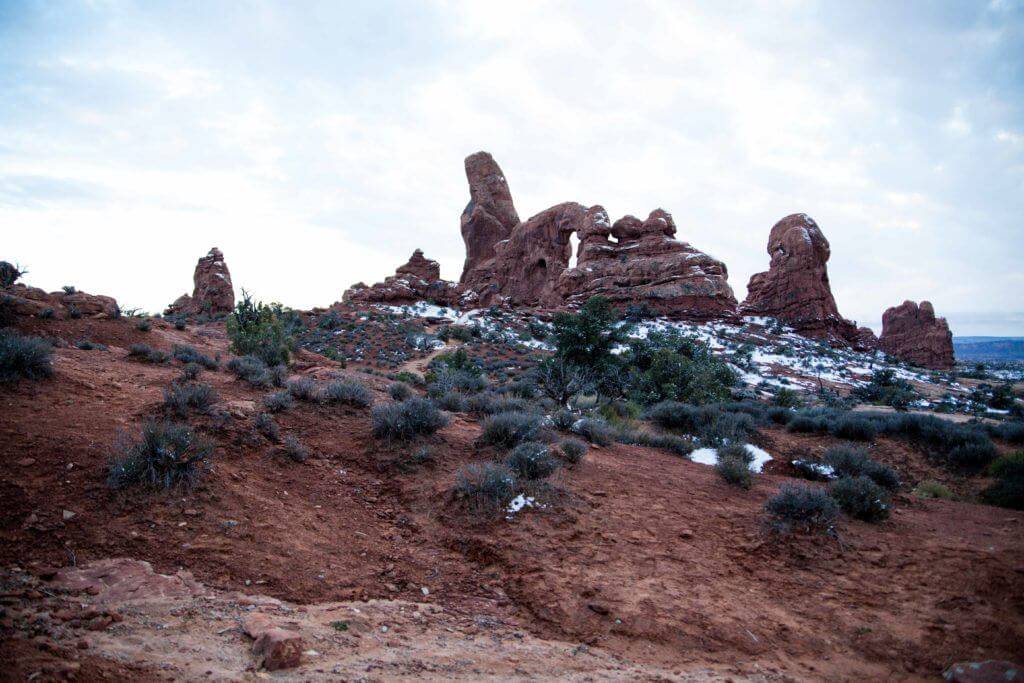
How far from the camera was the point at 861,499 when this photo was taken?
20.9 feet

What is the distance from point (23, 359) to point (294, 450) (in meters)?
4.12

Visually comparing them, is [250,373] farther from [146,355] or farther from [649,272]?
[649,272]

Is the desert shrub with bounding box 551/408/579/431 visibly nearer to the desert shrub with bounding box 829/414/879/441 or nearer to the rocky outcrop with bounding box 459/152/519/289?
the desert shrub with bounding box 829/414/879/441

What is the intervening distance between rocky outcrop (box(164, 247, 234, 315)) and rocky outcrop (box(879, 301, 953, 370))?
206ft

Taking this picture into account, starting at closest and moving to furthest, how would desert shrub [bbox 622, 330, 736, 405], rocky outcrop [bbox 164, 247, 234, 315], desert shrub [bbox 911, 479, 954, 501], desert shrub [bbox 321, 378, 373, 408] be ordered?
1. desert shrub [bbox 911, 479, 954, 501]
2. desert shrub [bbox 321, 378, 373, 408]
3. desert shrub [bbox 622, 330, 736, 405]
4. rocky outcrop [bbox 164, 247, 234, 315]

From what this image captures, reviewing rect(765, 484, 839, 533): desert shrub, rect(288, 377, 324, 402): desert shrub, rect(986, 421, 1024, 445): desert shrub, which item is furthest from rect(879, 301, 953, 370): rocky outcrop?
rect(288, 377, 324, 402): desert shrub

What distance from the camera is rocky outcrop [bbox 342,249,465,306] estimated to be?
→ 4484cm

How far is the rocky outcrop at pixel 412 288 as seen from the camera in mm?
44844

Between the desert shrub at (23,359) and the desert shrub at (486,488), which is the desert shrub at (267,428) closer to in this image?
the desert shrub at (486,488)

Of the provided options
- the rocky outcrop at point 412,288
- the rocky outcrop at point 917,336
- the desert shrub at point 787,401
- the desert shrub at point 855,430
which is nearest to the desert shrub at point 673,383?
the desert shrub at point 787,401

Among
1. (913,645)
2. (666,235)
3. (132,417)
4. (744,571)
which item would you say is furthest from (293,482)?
(666,235)

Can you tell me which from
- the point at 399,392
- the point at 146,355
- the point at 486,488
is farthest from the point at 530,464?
the point at 146,355

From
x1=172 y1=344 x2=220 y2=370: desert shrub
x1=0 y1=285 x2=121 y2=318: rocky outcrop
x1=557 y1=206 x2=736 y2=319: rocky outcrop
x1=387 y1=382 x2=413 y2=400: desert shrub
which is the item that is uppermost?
x1=557 y1=206 x2=736 y2=319: rocky outcrop

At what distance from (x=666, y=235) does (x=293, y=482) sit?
146 ft
